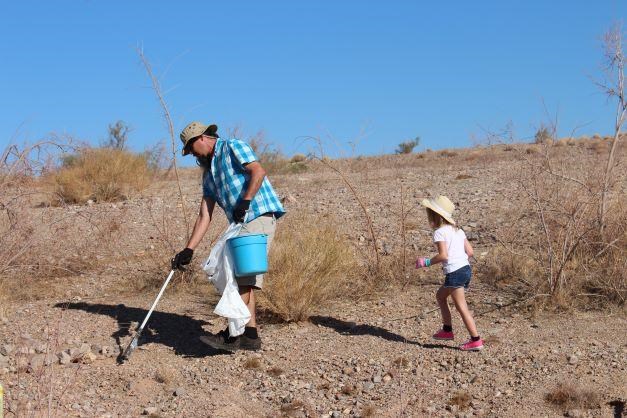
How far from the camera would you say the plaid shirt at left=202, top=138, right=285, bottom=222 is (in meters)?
5.72

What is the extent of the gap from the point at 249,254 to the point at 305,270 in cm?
131

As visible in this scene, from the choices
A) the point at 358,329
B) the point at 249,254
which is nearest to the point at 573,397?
the point at 358,329

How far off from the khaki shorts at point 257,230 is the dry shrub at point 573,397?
2068 millimetres

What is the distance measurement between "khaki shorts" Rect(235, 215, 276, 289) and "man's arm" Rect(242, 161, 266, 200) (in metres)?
0.22

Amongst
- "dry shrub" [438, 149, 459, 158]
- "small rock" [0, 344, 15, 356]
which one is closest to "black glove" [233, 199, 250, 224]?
"small rock" [0, 344, 15, 356]

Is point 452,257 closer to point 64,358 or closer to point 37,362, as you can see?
point 64,358

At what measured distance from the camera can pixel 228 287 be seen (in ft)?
18.8

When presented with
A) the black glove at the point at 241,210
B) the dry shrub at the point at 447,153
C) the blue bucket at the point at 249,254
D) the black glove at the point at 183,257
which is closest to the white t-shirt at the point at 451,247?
the blue bucket at the point at 249,254

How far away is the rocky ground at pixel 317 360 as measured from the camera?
507 centimetres

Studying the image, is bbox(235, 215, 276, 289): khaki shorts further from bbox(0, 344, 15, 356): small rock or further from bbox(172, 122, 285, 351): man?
bbox(0, 344, 15, 356): small rock

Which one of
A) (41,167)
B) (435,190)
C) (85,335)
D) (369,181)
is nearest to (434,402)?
(85,335)

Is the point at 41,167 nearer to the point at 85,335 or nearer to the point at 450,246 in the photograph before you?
the point at 85,335

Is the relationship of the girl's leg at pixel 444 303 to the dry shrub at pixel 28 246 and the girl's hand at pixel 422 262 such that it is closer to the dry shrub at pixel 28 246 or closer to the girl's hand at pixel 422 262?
the girl's hand at pixel 422 262

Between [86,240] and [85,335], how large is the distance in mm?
2907
